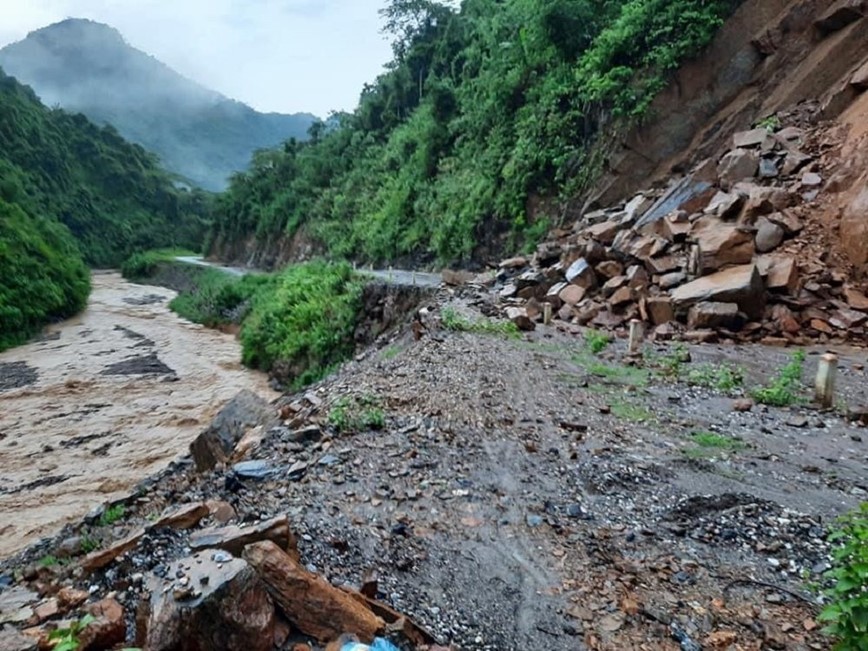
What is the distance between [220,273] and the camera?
36.1m

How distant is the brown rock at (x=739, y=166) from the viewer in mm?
Result: 10258

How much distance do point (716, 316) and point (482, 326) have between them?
12.6ft

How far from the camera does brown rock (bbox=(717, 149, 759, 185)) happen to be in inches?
404

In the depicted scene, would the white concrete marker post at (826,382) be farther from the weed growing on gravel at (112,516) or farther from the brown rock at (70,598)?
the weed growing on gravel at (112,516)

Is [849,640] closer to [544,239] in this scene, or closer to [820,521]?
[820,521]

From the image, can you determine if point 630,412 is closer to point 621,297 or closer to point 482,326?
point 482,326

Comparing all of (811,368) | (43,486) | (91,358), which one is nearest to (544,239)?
(811,368)

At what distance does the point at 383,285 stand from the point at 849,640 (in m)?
13.4

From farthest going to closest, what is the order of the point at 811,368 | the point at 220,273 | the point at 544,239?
the point at 220,273 < the point at 544,239 < the point at 811,368

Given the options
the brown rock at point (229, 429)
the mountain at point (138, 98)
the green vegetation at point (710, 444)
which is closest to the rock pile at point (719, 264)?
the green vegetation at point (710, 444)

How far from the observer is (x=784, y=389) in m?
5.94

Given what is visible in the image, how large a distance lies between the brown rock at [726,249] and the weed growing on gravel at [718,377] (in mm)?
2494

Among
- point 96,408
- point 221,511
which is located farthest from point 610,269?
point 96,408

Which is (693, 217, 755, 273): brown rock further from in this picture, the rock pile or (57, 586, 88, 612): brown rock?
(57, 586, 88, 612): brown rock
